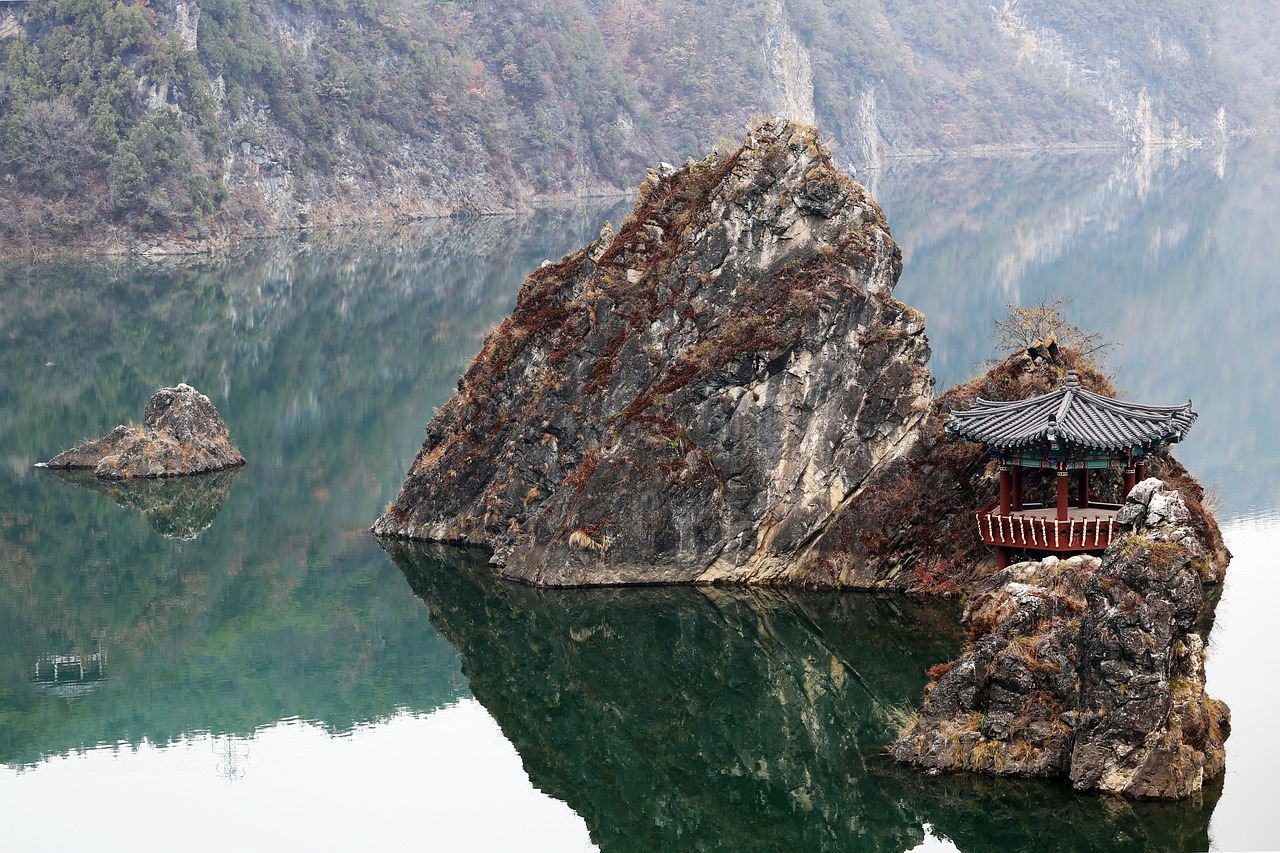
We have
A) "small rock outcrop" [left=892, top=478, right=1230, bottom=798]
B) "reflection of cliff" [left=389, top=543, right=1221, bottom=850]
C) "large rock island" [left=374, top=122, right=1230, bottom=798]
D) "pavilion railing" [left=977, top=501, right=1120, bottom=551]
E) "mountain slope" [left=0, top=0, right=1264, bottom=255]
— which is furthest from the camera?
"mountain slope" [left=0, top=0, right=1264, bottom=255]

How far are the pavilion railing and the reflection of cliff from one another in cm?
167

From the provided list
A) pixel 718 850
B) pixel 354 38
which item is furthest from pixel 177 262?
pixel 718 850

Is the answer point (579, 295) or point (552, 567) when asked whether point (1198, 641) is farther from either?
point (579, 295)

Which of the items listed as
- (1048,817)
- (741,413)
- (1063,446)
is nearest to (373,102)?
(741,413)

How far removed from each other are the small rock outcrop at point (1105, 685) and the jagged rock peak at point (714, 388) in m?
8.39

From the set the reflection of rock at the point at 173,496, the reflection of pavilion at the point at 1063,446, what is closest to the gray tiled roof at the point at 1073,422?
the reflection of pavilion at the point at 1063,446

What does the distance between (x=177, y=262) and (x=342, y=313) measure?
87.7 feet

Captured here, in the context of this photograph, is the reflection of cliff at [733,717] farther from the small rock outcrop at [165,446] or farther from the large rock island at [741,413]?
the small rock outcrop at [165,446]

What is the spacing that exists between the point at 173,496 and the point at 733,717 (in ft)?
65.4

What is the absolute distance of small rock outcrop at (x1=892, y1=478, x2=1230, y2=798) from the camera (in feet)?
61.2

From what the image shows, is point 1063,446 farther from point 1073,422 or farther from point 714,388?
point 714,388

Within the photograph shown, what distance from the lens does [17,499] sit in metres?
38.4

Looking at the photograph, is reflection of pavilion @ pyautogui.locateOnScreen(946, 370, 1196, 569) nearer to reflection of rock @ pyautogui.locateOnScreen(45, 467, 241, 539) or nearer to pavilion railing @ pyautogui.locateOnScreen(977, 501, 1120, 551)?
pavilion railing @ pyautogui.locateOnScreen(977, 501, 1120, 551)

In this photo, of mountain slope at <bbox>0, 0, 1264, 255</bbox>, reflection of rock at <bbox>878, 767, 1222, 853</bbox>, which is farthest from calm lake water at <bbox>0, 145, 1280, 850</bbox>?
mountain slope at <bbox>0, 0, 1264, 255</bbox>
